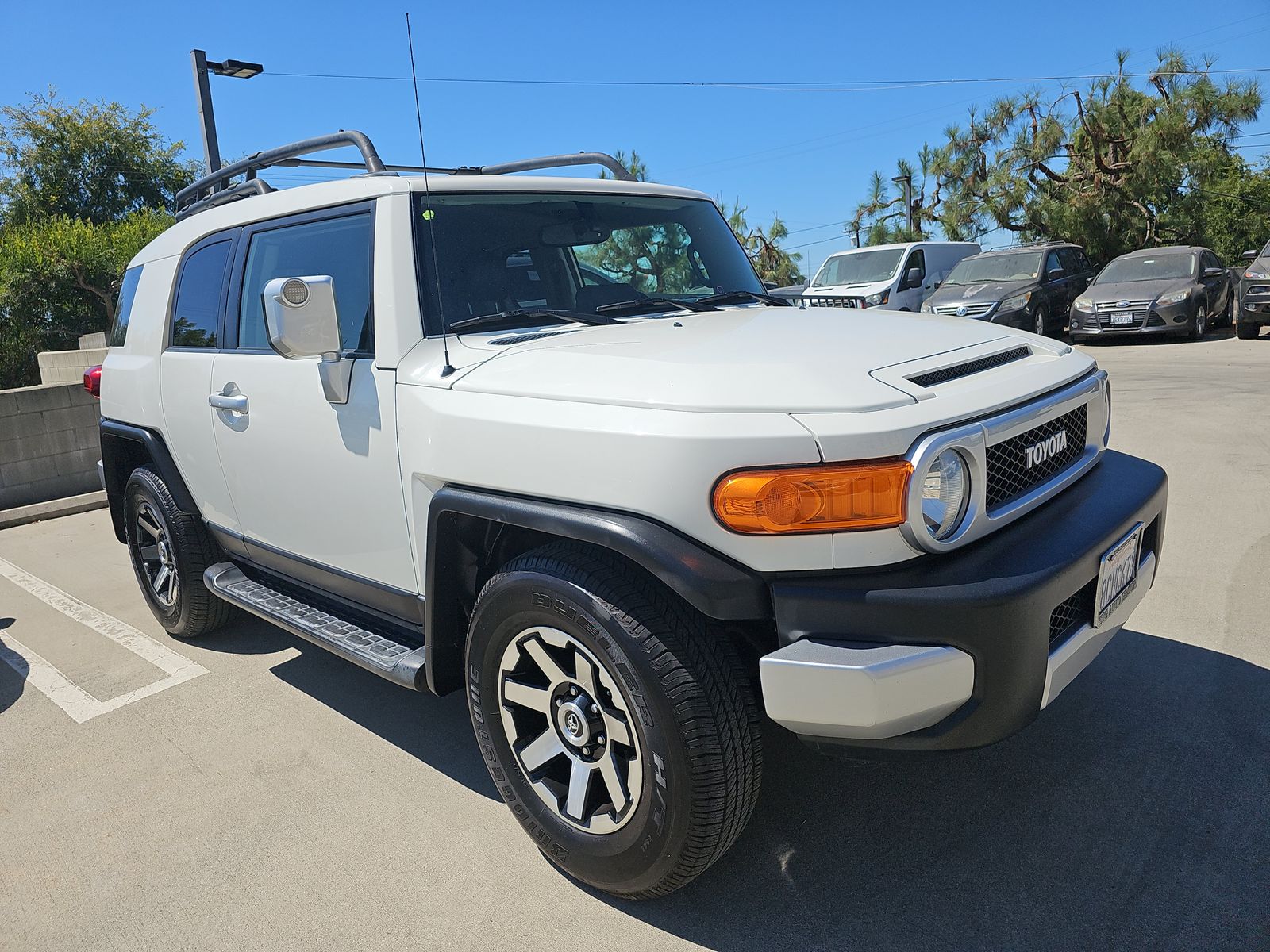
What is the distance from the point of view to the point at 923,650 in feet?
6.43

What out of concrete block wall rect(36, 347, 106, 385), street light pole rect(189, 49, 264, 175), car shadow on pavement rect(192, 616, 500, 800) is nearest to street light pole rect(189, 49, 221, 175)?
street light pole rect(189, 49, 264, 175)

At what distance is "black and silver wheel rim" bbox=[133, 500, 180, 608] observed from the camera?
4379 millimetres

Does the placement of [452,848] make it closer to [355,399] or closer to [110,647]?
[355,399]

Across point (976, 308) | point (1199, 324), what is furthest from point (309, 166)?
point (1199, 324)

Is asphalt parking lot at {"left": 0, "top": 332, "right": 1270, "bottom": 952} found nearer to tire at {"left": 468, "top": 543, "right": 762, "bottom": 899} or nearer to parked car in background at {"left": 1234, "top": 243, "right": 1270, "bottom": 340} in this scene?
tire at {"left": 468, "top": 543, "right": 762, "bottom": 899}

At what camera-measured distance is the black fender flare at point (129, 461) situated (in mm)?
4156

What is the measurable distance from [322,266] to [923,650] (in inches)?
93.8

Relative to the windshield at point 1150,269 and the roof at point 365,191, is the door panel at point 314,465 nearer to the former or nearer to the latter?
the roof at point 365,191

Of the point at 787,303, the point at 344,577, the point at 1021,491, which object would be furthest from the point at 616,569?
the point at 787,303

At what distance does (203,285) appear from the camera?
3.94 m

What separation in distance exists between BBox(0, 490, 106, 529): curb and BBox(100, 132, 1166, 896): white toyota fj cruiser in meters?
5.35

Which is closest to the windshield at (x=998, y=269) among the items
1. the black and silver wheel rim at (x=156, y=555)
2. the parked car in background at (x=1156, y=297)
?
the parked car in background at (x=1156, y=297)

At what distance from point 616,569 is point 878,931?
1076mm

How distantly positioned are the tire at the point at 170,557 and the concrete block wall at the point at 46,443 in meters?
4.39
